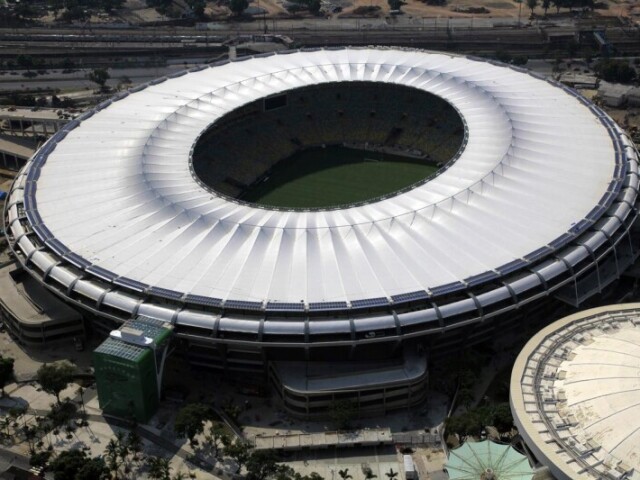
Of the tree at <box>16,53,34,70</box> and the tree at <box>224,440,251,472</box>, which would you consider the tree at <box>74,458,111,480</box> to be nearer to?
the tree at <box>224,440,251,472</box>

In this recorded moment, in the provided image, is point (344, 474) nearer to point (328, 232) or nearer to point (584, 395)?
point (584, 395)

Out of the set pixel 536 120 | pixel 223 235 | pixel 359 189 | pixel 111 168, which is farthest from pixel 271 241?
pixel 536 120

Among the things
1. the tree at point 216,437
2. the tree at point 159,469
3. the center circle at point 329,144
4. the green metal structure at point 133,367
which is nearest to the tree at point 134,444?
the tree at point 159,469

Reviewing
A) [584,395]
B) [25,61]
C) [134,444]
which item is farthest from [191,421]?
[25,61]

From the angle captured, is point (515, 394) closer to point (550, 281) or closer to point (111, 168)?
point (550, 281)

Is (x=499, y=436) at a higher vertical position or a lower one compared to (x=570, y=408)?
lower

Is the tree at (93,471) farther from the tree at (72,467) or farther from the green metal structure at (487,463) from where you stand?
the green metal structure at (487,463)

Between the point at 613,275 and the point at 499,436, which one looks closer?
the point at 499,436

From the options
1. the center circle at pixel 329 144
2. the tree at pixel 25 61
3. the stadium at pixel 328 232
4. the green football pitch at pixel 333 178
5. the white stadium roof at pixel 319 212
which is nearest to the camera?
the stadium at pixel 328 232
